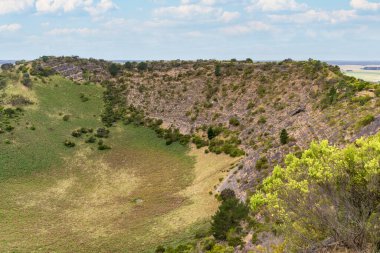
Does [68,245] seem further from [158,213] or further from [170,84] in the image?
[170,84]

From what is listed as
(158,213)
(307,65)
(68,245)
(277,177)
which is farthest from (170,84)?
(277,177)

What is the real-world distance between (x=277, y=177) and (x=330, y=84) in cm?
5936

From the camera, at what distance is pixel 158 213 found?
173 feet

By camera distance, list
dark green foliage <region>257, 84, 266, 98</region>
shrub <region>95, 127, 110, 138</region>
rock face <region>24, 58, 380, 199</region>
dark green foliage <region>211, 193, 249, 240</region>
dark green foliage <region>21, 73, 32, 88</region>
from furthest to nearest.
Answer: dark green foliage <region>21, 73, 32, 88</region>, shrub <region>95, 127, 110, 138</region>, dark green foliage <region>257, 84, 266, 98</region>, rock face <region>24, 58, 380, 199</region>, dark green foliage <region>211, 193, 249, 240</region>

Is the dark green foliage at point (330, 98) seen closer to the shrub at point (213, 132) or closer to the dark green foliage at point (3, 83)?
the shrub at point (213, 132)

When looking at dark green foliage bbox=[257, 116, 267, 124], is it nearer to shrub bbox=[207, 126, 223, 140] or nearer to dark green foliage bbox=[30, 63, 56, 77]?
shrub bbox=[207, 126, 223, 140]

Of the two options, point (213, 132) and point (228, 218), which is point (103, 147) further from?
point (228, 218)

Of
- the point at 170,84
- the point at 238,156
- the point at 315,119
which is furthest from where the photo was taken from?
the point at 170,84

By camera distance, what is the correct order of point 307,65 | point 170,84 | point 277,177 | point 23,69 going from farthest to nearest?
1. point 23,69
2. point 170,84
3. point 307,65
4. point 277,177

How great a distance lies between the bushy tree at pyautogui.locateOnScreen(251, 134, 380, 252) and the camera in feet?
56.5

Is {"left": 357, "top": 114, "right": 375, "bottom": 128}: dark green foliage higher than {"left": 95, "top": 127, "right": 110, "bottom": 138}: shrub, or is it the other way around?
{"left": 357, "top": 114, "right": 375, "bottom": 128}: dark green foliage

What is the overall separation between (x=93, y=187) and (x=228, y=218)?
36115 mm

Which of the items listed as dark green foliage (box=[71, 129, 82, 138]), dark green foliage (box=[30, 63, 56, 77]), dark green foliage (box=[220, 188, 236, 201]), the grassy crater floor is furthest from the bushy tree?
Result: dark green foliage (box=[30, 63, 56, 77])

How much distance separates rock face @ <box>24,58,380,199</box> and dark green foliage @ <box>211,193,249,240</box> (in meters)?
7.58
